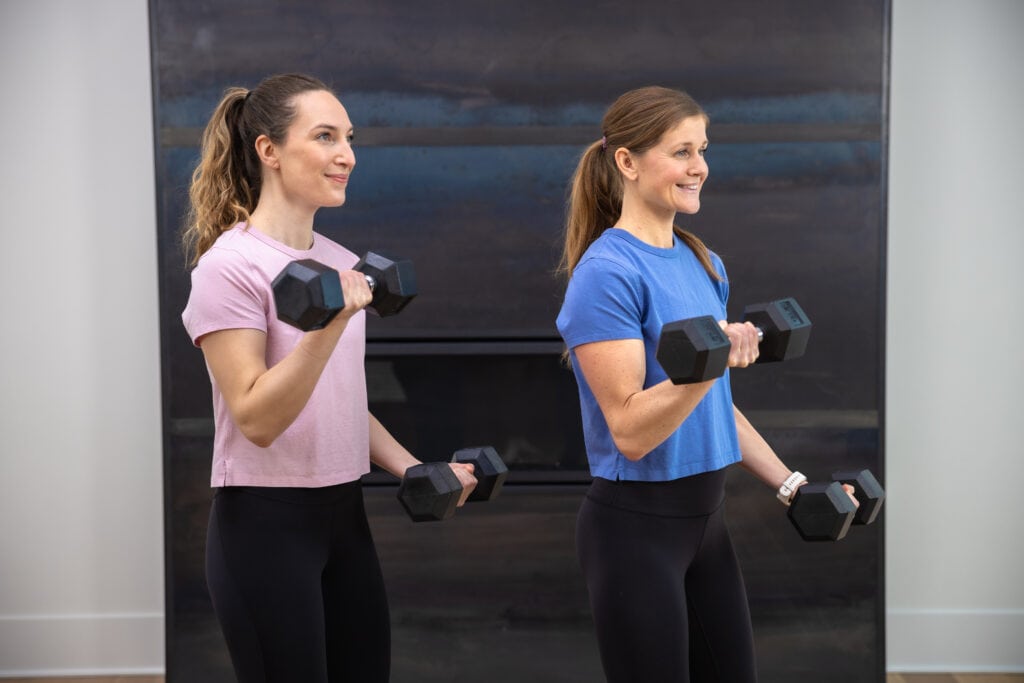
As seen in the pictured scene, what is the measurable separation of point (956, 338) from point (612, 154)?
1.78 meters

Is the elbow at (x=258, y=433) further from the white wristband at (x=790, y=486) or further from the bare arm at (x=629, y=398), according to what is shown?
the white wristband at (x=790, y=486)

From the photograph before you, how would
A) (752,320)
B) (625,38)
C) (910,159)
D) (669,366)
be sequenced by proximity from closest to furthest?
(669,366) → (752,320) → (625,38) → (910,159)

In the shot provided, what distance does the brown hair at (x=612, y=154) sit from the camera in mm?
1667

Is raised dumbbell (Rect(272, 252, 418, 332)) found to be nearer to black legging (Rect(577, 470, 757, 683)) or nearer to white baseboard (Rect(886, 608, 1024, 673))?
black legging (Rect(577, 470, 757, 683))

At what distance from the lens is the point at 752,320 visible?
1.51 metres

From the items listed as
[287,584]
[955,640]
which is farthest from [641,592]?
[955,640]

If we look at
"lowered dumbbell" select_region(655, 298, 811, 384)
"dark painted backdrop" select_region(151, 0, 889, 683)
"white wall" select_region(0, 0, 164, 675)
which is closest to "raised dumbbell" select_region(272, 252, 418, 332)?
"lowered dumbbell" select_region(655, 298, 811, 384)

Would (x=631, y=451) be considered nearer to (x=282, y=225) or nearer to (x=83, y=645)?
(x=282, y=225)

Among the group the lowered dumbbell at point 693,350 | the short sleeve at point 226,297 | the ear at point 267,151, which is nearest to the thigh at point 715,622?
the lowered dumbbell at point 693,350

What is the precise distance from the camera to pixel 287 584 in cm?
152

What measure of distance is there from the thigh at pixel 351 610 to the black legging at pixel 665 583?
325 millimetres

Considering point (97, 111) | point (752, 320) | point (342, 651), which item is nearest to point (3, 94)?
point (97, 111)

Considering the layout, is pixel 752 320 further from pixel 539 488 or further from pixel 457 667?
pixel 457 667

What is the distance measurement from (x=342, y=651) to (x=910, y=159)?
223 centimetres
